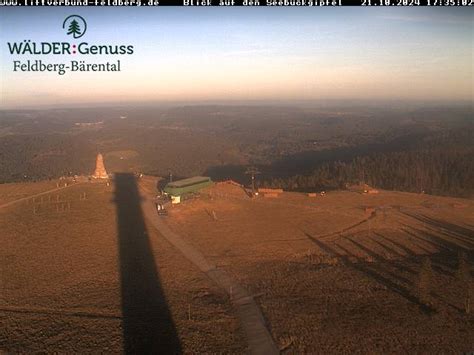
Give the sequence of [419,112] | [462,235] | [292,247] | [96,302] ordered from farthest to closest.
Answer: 1. [419,112]
2. [462,235]
3. [292,247]
4. [96,302]

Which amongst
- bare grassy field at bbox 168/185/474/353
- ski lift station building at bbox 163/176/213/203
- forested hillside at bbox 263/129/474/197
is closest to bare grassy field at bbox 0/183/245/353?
bare grassy field at bbox 168/185/474/353

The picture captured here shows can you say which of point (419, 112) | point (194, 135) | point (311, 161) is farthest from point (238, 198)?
point (194, 135)

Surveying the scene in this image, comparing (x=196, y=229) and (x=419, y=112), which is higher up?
(x=419, y=112)

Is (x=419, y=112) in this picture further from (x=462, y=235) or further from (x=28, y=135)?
(x=28, y=135)

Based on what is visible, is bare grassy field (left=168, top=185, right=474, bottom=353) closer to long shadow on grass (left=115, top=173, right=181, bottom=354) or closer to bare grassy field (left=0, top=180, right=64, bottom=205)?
long shadow on grass (left=115, top=173, right=181, bottom=354)

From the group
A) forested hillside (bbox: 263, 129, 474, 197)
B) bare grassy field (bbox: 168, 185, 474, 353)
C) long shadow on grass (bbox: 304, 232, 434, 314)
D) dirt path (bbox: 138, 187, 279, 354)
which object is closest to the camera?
dirt path (bbox: 138, 187, 279, 354)

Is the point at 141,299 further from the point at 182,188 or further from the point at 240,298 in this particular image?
the point at 182,188

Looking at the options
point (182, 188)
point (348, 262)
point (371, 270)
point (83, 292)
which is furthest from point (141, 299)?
point (182, 188)
